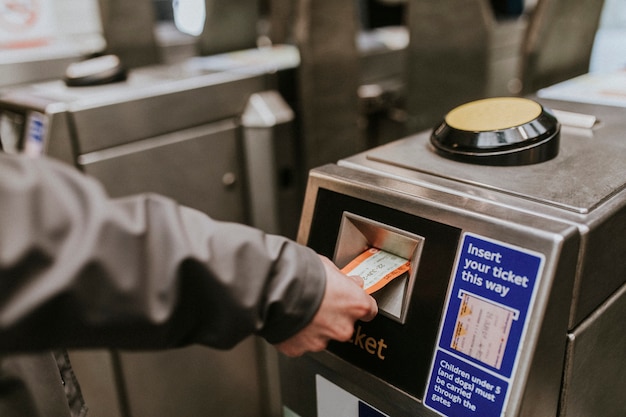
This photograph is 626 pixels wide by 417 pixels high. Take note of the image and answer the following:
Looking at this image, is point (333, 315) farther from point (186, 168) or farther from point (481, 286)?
point (186, 168)

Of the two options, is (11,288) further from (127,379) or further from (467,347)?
(127,379)

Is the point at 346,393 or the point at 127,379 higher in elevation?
the point at 346,393

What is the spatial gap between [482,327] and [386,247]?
17cm

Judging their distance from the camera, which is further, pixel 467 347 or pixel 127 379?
pixel 127 379

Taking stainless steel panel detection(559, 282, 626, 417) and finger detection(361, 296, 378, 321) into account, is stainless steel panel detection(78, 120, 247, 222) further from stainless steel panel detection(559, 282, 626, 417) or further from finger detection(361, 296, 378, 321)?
stainless steel panel detection(559, 282, 626, 417)

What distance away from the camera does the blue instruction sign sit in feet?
1.88

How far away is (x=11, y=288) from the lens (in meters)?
0.44

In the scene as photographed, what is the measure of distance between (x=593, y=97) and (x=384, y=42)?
44.1 inches

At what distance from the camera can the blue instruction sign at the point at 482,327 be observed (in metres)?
0.57

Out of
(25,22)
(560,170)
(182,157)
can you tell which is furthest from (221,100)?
(560,170)

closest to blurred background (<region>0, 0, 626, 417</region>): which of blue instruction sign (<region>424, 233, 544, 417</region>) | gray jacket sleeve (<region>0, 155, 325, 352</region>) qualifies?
gray jacket sleeve (<region>0, 155, 325, 352</region>)

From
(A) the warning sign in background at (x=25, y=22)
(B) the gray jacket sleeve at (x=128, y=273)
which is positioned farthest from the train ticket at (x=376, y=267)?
(A) the warning sign in background at (x=25, y=22)

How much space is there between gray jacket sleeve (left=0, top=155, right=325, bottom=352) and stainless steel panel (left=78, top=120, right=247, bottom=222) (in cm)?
72

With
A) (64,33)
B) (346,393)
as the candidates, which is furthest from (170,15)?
(346,393)
